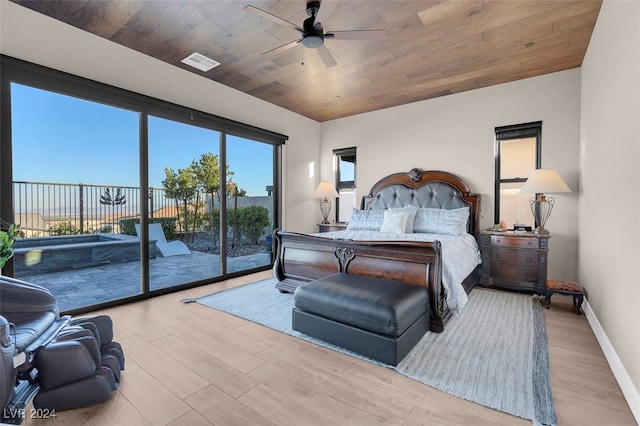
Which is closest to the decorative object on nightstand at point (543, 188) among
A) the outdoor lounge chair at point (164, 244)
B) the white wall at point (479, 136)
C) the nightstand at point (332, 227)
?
the white wall at point (479, 136)

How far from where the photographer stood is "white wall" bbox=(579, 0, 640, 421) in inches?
70.9

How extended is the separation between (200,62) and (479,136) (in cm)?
414

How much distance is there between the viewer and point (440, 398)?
1.78 metres

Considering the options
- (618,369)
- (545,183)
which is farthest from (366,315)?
(545,183)

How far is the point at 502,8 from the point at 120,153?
15.6ft

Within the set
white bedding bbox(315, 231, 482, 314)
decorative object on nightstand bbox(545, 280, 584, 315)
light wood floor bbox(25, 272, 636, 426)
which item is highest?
white bedding bbox(315, 231, 482, 314)

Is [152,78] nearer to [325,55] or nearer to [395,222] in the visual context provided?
[325,55]

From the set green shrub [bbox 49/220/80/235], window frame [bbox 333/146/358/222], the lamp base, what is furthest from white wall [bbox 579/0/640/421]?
green shrub [bbox 49/220/80/235]

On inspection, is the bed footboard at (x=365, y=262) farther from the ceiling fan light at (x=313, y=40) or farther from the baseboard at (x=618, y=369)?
the ceiling fan light at (x=313, y=40)

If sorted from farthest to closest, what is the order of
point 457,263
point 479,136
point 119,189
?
point 479,136
point 119,189
point 457,263

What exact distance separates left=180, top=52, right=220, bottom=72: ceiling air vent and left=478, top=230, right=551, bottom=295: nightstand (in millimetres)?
4286

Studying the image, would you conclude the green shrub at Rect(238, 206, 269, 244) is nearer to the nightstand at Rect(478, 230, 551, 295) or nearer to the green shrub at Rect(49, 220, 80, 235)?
the green shrub at Rect(49, 220, 80, 235)

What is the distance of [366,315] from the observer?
2197 millimetres

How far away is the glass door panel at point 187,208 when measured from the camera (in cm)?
445
